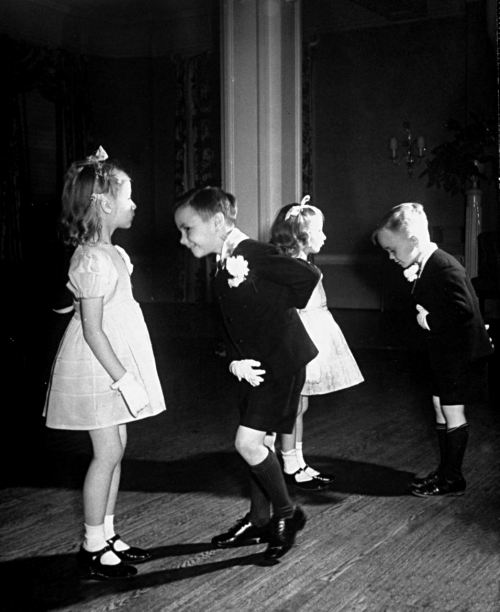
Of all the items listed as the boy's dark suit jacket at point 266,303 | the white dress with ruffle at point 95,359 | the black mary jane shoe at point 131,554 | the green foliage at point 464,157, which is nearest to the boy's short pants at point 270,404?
the boy's dark suit jacket at point 266,303

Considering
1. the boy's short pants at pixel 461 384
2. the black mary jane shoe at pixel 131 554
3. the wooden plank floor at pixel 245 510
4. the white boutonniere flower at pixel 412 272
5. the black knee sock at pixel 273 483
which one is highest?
the white boutonniere flower at pixel 412 272

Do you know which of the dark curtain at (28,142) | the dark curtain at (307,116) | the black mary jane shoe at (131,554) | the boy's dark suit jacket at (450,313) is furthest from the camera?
the dark curtain at (307,116)

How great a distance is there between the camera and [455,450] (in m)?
2.73

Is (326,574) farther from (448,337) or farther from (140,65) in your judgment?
(140,65)

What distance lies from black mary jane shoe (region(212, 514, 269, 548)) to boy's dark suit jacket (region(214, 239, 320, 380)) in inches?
19.9

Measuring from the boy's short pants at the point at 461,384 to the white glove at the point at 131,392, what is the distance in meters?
1.20

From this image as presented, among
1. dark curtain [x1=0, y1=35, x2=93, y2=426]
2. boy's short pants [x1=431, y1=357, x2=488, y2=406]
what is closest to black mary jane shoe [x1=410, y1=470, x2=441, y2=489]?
boy's short pants [x1=431, y1=357, x2=488, y2=406]

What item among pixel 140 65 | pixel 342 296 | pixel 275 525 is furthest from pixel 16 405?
pixel 140 65

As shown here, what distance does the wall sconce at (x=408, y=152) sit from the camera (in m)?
8.52

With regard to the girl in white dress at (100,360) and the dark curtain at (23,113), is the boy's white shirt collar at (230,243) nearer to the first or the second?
the girl in white dress at (100,360)

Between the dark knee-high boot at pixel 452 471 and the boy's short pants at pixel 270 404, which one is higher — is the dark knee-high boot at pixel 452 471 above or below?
below

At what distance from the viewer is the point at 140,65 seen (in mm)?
9625

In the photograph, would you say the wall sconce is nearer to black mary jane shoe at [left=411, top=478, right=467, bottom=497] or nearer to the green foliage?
the green foliage

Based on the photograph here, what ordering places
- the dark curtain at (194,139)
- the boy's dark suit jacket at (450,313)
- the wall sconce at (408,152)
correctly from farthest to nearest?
1. the dark curtain at (194,139)
2. the wall sconce at (408,152)
3. the boy's dark suit jacket at (450,313)
